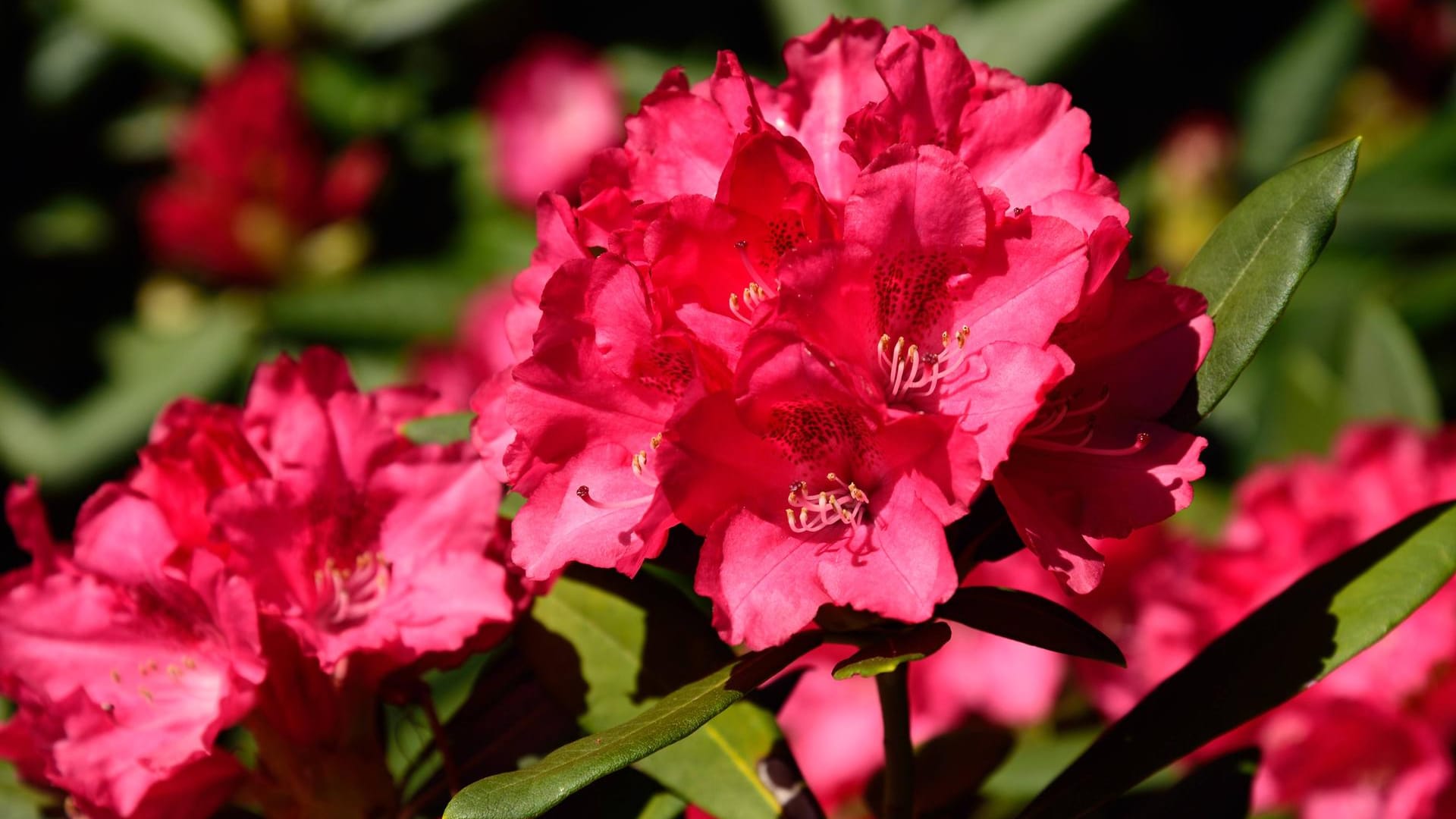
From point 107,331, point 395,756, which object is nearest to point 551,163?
point 107,331

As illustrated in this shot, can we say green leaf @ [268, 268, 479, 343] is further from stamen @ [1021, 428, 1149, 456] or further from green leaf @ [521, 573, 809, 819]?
stamen @ [1021, 428, 1149, 456]

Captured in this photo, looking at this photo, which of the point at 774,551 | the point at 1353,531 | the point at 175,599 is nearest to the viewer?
the point at 774,551

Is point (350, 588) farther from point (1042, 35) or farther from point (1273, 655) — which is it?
point (1042, 35)

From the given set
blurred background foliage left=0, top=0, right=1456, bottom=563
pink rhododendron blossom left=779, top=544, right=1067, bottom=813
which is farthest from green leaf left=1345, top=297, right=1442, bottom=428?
blurred background foliage left=0, top=0, right=1456, bottom=563

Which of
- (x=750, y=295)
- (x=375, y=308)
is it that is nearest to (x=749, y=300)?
(x=750, y=295)

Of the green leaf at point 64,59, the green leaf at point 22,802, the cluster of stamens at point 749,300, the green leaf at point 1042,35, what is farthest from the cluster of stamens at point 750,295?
the green leaf at point 64,59

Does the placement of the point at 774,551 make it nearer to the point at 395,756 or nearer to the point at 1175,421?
the point at 1175,421
